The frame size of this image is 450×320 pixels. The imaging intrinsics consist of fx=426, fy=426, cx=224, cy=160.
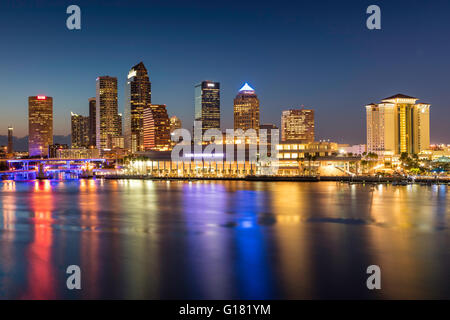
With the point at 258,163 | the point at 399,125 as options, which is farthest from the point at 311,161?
the point at 399,125

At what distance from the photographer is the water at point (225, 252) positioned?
1669 centimetres

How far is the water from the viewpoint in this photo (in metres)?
16.7

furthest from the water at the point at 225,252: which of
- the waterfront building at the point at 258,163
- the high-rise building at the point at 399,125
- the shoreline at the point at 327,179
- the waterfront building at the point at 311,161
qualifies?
the high-rise building at the point at 399,125

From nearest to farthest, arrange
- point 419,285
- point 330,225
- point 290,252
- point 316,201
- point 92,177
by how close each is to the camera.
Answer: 1. point 419,285
2. point 290,252
3. point 330,225
4. point 316,201
5. point 92,177

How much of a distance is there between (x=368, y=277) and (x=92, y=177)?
110 metres

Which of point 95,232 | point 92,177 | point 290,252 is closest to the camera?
point 290,252

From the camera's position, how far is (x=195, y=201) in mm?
50031

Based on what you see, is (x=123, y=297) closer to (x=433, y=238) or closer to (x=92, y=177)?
(x=433, y=238)

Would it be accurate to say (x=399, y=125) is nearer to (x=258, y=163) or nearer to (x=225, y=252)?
(x=258, y=163)

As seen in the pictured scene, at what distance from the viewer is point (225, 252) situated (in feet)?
75.0

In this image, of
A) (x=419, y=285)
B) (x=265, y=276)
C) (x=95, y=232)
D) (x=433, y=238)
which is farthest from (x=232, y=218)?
(x=419, y=285)

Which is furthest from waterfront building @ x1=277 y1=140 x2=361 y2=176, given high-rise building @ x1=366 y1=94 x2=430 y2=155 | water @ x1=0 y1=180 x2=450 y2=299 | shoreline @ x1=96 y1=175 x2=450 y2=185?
high-rise building @ x1=366 y1=94 x2=430 y2=155

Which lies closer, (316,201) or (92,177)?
(316,201)

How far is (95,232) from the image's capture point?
29.2 meters
